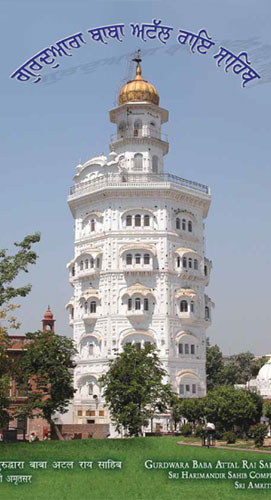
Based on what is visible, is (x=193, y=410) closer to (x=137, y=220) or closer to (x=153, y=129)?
(x=137, y=220)

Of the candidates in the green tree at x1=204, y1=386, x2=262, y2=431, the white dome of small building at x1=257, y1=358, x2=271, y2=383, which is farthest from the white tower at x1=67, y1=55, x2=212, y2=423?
the green tree at x1=204, y1=386, x2=262, y2=431

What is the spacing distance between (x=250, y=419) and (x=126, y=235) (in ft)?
74.5

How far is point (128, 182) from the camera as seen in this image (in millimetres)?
57312

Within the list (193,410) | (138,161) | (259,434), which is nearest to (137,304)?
(193,410)

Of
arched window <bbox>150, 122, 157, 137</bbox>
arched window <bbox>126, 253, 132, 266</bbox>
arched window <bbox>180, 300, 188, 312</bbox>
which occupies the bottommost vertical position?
arched window <bbox>180, 300, 188, 312</bbox>

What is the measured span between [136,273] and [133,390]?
63.8 feet

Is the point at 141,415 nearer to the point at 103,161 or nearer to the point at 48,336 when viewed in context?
the point at 48,336

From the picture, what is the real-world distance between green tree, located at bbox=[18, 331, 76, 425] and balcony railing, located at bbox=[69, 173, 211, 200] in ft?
65.2

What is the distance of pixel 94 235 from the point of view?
191ft

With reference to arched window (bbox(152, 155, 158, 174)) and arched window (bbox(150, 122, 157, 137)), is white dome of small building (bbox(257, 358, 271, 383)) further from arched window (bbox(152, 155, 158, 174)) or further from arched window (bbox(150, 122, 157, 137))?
arched window (bbox(150, 122, 157, 137))

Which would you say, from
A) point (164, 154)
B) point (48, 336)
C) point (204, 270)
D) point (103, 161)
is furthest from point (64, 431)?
point (164, 154)

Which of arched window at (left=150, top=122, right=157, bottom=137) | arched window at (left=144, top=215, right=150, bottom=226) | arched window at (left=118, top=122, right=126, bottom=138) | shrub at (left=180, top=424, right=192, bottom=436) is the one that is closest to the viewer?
shrub at (left=180, top=424, right=192, bottom=436)

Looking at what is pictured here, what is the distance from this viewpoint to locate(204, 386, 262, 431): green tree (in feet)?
124

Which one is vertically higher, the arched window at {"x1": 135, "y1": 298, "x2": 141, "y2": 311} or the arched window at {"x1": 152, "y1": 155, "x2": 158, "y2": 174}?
the arched window at {"x1": 152, "y1": 155, "x2": 158, "y2": 174}
